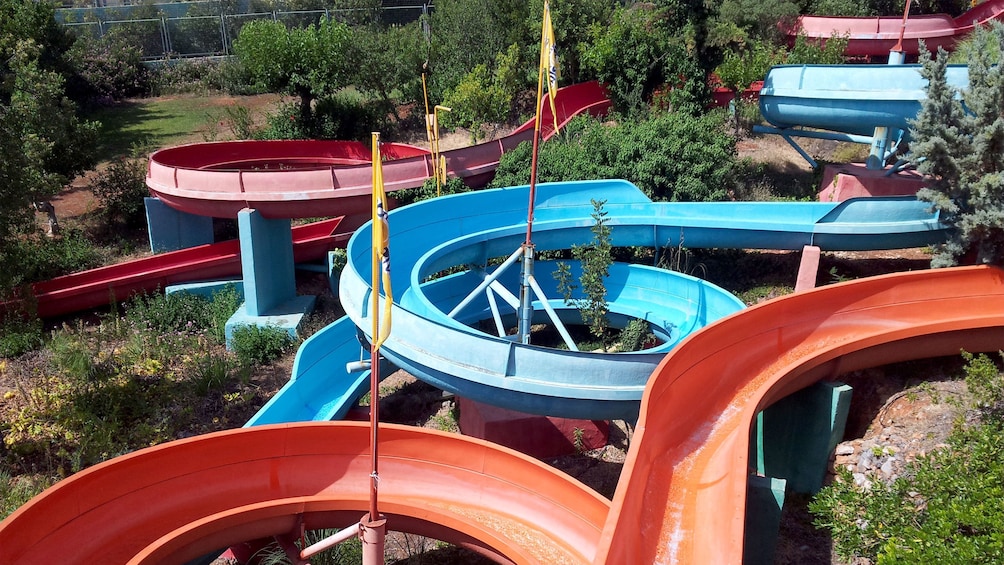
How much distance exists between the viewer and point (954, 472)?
10.0m

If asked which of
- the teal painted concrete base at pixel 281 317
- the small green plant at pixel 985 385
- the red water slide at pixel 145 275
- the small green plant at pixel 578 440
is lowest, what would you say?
the small green plant at pixel 578 440

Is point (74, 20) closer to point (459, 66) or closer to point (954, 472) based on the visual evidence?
point (459, 66)

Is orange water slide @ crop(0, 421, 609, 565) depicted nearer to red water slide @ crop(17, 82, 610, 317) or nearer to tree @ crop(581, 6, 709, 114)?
red water slide @ crop(17, 82, 610, 317)

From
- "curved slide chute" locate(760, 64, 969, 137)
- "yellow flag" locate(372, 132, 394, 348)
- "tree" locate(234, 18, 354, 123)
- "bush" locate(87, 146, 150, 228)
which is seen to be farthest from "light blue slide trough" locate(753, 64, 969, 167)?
"bush" locate(87, 146, 150, 228)

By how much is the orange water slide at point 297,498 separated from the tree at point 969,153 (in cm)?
926

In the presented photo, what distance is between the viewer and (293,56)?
2605 centimetres

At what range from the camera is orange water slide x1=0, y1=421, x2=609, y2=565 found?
7.95m

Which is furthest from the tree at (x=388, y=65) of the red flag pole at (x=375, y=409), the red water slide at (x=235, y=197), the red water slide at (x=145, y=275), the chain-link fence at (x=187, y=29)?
the red flag pole at (x=375, y=409)

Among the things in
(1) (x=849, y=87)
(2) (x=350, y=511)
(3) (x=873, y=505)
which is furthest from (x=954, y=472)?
(1) (x=849, y=87)

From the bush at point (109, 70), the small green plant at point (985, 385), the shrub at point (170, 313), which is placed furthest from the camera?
the bush at point (109, 70)

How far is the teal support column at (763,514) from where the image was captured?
932cm

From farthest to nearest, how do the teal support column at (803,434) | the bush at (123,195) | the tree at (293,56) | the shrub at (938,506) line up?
the tree at (293,56), the bush at (123,195), the teal support column at (803,434), the shrub at (938,506)

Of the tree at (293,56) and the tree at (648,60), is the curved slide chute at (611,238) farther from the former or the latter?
the tree at (293,56)

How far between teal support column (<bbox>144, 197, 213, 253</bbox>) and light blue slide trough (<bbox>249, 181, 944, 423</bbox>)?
8.47m
